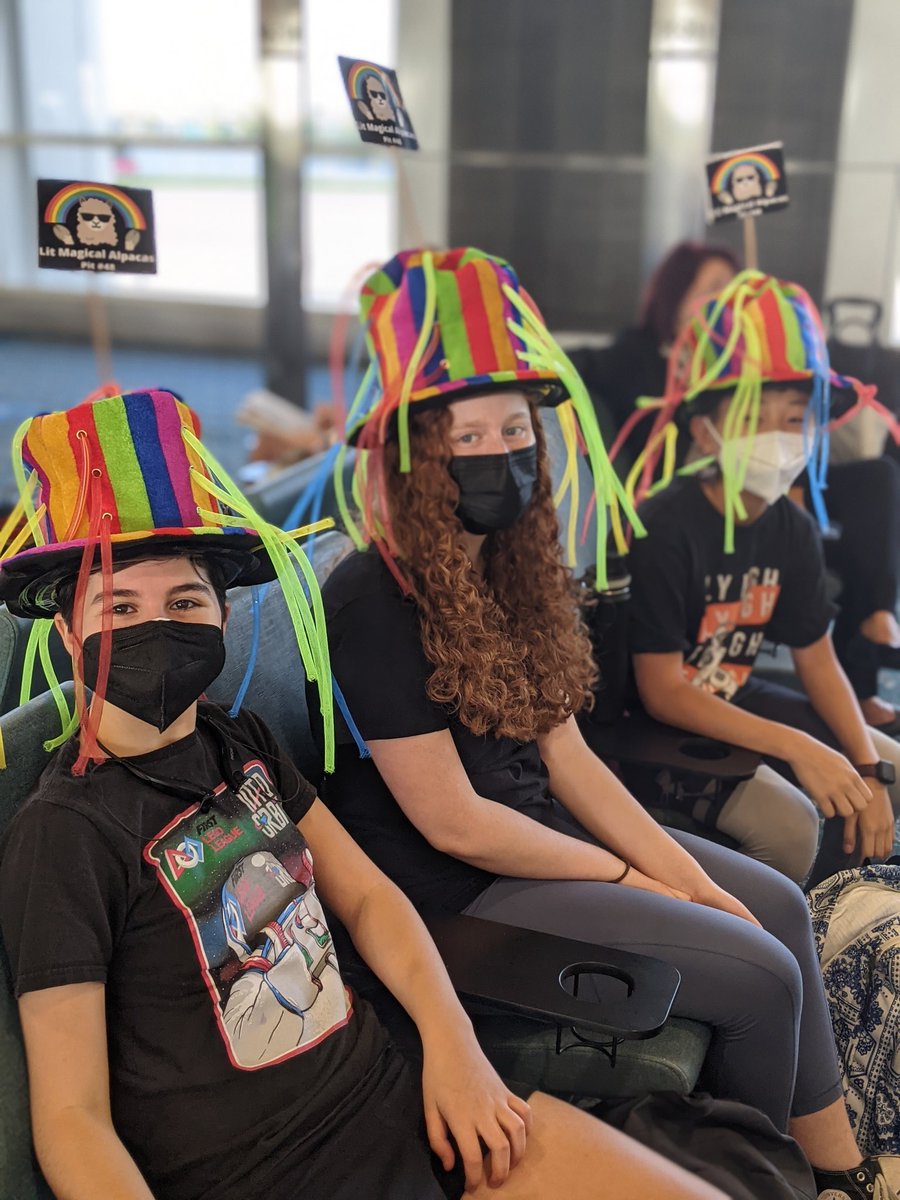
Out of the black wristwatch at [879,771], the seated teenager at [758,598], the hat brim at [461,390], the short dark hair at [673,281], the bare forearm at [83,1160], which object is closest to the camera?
the bare forearm at [83,1160]

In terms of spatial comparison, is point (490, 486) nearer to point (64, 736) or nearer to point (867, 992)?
point (64, 736)

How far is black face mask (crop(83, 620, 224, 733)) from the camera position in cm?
126

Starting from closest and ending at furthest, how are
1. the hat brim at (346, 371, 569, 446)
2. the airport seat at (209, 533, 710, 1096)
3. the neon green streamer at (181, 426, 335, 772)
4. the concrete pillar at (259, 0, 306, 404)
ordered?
the neon green streamer at (181, 426, 335, 772), the airport seat at (209, 533, 710, 1096), the hat brim at (346, 371, 569, 446), the concrete pillar at (259, 0, 306, 404)

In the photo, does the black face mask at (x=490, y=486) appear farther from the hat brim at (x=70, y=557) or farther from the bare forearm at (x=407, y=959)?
the bare forearm at (x=407, y=959)

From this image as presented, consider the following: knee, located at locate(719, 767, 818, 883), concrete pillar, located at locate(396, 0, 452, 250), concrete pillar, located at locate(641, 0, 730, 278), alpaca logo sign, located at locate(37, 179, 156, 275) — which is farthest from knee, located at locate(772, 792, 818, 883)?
concrete pillar, located at locate(396, 0, 452, 250)

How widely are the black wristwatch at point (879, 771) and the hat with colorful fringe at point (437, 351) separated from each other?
0.84 metres

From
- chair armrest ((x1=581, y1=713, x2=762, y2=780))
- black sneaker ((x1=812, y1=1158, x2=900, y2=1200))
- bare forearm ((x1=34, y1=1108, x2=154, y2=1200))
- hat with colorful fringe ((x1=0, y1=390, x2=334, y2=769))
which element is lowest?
black sneaker ((x1=812, y1=1158, x2=900, y2=1200))

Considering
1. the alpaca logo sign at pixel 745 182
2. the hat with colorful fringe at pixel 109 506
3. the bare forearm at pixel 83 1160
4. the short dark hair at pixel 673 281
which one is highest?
the alpaca logo sign at pixel 745 182

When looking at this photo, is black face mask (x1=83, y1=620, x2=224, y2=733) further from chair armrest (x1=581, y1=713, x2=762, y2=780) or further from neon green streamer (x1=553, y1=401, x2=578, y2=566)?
chair armrest (x1=581, y1=713, x2=762, y2=780)

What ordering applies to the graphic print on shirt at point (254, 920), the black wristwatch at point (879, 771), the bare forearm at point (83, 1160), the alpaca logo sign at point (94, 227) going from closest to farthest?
the bare forearm at point (83, 1160)
the graphic print on shirt at point (254, 920)
the alpaca logo sign at point (94, 227)
the black wristwatch at point (879, 771)

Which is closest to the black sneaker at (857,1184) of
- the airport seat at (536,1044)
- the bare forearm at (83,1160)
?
the airport seat at (536,1044)

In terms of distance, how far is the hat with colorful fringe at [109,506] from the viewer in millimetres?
1272

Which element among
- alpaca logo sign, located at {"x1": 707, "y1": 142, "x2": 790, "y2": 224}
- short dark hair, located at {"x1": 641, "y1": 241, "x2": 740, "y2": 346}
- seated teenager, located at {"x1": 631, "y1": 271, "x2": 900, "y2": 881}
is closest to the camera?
seated teenager, located at {"x1": 631, "y1": 271, "x2": 900, "y2": 881}

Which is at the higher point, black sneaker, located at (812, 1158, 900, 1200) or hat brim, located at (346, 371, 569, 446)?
hat brim, located at (346, 371, 569, 446)
